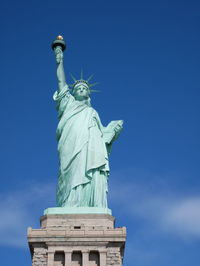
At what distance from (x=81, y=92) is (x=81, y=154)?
4.19 m

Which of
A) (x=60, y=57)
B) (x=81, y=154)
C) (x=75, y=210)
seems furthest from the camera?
(x=60, y=57)

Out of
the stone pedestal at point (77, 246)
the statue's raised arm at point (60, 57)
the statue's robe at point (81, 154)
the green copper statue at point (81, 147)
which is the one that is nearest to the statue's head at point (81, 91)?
the green copper statue at point (81, 147)

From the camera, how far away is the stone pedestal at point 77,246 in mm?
21281

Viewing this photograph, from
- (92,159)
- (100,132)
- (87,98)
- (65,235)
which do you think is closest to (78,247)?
(65,235)

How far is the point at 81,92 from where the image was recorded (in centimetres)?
2745

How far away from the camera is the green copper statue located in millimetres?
23888

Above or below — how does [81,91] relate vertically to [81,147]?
above

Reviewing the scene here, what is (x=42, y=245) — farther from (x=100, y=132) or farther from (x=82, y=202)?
(x=100, y=132)

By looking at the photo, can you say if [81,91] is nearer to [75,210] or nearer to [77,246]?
[75,210]

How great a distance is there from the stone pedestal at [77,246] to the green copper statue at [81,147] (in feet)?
6.26

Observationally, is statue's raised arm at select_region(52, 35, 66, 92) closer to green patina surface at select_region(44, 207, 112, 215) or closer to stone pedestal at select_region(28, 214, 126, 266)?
green patina surface at select_region(44, 207, 112, 215)

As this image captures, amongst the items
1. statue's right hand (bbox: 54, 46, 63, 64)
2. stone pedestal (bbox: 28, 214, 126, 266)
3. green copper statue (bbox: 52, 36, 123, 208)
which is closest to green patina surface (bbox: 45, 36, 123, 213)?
green copper statue (bbox: 52, 36, 123, 208)

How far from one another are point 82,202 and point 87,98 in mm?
6466

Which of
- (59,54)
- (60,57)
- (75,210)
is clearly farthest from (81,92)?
(75,210)
